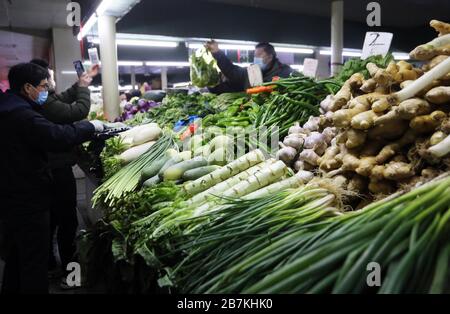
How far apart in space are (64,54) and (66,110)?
9.16m

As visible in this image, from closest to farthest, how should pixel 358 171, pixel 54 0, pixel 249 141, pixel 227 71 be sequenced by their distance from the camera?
pixel 358 171
pixel 249 141
pixel 227 71
pixel 54 0

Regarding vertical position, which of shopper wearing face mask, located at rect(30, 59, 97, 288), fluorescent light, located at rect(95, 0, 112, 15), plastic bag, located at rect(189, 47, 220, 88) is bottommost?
shopper wearing face mask, located at rect(30, 59, 97, 288)

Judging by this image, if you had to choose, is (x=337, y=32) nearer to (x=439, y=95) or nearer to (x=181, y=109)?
(x=181, y=109)

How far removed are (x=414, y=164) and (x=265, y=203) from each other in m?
0.66

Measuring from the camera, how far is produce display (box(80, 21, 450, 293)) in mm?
1117

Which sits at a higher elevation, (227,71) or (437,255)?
(227,71)

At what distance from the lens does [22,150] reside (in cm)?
290

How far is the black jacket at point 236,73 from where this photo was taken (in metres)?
5.21

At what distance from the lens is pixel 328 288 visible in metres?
1.12

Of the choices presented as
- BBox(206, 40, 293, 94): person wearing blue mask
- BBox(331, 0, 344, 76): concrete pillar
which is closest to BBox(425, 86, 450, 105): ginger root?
BBox(206, 40, 293, 94): person wearing blue mask

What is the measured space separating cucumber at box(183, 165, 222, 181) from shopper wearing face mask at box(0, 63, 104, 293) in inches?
48.5

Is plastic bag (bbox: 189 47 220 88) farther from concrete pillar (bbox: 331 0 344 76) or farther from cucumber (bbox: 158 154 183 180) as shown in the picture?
concrete pillar (bbox: 331 0 344 76)

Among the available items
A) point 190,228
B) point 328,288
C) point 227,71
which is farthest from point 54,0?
point 328,288
